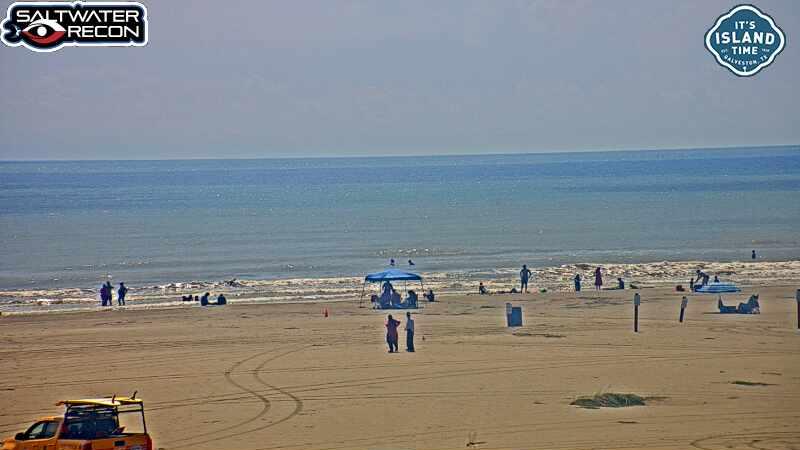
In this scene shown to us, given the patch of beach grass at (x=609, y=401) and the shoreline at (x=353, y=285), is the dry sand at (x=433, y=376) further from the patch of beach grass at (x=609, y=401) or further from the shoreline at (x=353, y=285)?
the shoreline at (x=353, y=285)

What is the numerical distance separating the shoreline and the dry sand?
699cm

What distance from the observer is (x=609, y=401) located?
20500 millimetres

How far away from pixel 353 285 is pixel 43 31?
89.8 ft

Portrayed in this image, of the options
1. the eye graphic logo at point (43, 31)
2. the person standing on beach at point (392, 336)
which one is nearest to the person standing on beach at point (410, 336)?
the person standing on beach at point (392, 336)

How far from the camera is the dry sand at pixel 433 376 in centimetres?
1855

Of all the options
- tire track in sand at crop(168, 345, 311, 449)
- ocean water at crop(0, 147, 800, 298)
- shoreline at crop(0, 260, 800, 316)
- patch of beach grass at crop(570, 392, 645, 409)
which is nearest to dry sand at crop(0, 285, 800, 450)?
tire track in sand at crop(168, 345, 311, 449)

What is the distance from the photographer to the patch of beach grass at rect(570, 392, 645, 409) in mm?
20266

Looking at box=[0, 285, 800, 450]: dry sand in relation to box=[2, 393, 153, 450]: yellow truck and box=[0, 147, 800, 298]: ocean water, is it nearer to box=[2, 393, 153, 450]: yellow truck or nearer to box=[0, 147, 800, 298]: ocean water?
box=[2, 393, 153, 450]: yellow truck

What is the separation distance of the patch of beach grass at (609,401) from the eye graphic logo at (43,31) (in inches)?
482

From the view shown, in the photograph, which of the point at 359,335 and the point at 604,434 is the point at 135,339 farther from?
the point at 604,434

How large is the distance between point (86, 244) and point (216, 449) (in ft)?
208

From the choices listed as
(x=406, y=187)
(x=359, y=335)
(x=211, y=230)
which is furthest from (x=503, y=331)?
(x=406, y=187)

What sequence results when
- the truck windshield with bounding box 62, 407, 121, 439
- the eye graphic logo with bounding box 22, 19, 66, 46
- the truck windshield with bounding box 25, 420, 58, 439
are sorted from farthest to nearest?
the eye graphic logo with bounding box 22, 19, 66, 46 → the truck windshield with bounding box 25, 420, 58, 439 → the truck windshield with bounding box 62, 407, 121, 439

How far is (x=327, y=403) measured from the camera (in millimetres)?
21172
